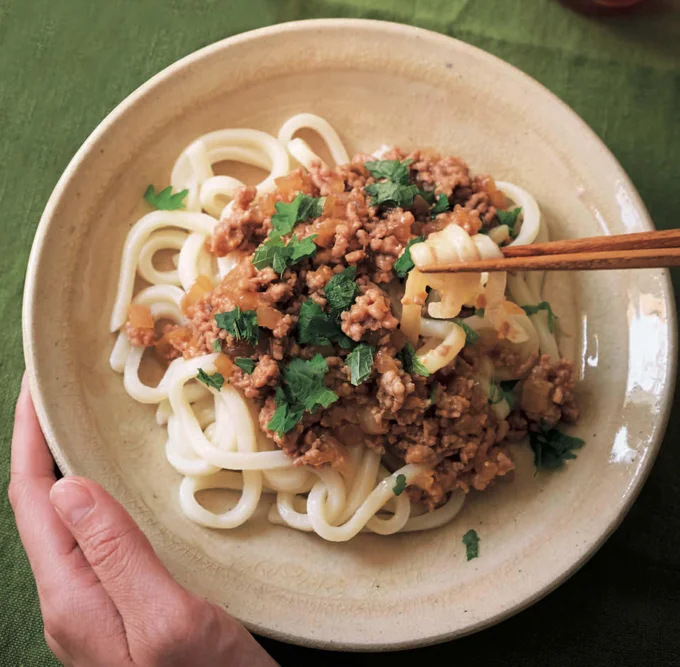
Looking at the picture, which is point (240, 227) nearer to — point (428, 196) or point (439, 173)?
point (428, 196)

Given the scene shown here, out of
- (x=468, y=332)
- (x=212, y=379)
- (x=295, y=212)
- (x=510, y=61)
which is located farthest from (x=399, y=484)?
(x=510, y=61)

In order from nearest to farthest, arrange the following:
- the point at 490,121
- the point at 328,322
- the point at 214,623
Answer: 1. the point at 214,623
2. the point at 328,322
3. the point at 490,121

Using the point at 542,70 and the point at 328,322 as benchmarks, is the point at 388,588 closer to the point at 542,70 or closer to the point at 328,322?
the point at 328,322

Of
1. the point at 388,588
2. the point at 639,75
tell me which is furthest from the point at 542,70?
the point at 388,588

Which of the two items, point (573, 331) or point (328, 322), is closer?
point (328, 322)

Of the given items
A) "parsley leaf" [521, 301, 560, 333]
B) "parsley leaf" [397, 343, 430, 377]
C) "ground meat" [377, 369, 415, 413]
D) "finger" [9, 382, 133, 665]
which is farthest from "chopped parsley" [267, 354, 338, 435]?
"parsley leaf" [521, 301, 560, 333]

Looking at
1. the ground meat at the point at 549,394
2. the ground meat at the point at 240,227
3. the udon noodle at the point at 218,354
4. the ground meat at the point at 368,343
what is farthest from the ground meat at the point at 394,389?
the ground meat at the point at 240,227

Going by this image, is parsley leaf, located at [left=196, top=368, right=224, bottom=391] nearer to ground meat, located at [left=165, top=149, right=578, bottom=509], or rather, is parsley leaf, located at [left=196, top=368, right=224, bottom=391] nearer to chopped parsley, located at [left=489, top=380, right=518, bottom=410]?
ground meat, located at [left=165, top=149, right=578, bottom=509]
